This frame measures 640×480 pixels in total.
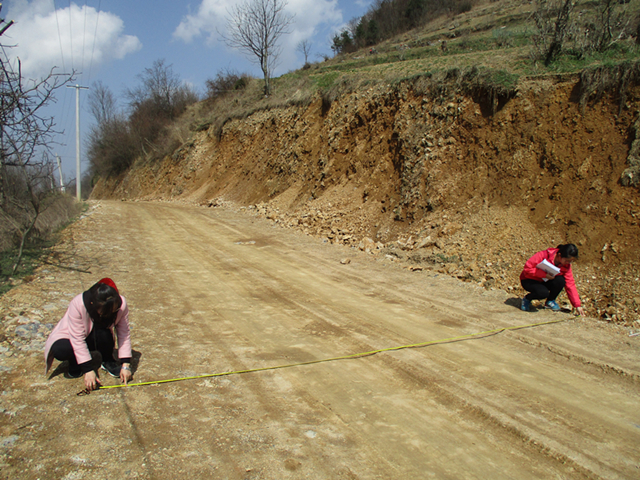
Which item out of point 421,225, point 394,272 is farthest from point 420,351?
point 421,225

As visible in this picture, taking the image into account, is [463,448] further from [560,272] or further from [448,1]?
[448,1]

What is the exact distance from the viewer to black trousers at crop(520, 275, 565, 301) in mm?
6504

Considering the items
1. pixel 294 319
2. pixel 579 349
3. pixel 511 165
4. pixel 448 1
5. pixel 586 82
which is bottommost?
pixel 579 349

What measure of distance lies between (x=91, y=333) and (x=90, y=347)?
0.15 metres

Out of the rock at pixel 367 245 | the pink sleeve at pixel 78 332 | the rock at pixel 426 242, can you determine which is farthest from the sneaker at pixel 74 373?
the rock at pixel 426 242

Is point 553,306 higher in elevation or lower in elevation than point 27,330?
lower

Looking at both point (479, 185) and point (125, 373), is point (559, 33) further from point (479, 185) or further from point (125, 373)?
point (125, 373)

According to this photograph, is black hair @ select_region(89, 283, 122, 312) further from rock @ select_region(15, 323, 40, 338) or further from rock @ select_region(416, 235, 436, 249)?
rock @ select_region(416, 235, 436, 249)

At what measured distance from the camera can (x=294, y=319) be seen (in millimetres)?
6051

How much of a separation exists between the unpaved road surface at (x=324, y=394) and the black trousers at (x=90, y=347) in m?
0.26

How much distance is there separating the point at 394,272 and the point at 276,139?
51.4 feet

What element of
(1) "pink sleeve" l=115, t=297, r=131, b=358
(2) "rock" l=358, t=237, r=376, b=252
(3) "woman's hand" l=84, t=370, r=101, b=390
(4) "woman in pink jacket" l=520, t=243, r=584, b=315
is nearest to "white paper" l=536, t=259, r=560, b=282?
(4) "woman in pink jacket" l=520, t=243, r=584, b=315

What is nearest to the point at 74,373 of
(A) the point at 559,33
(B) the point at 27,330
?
(B) the point at 27,330

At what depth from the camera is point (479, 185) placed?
1104cm
